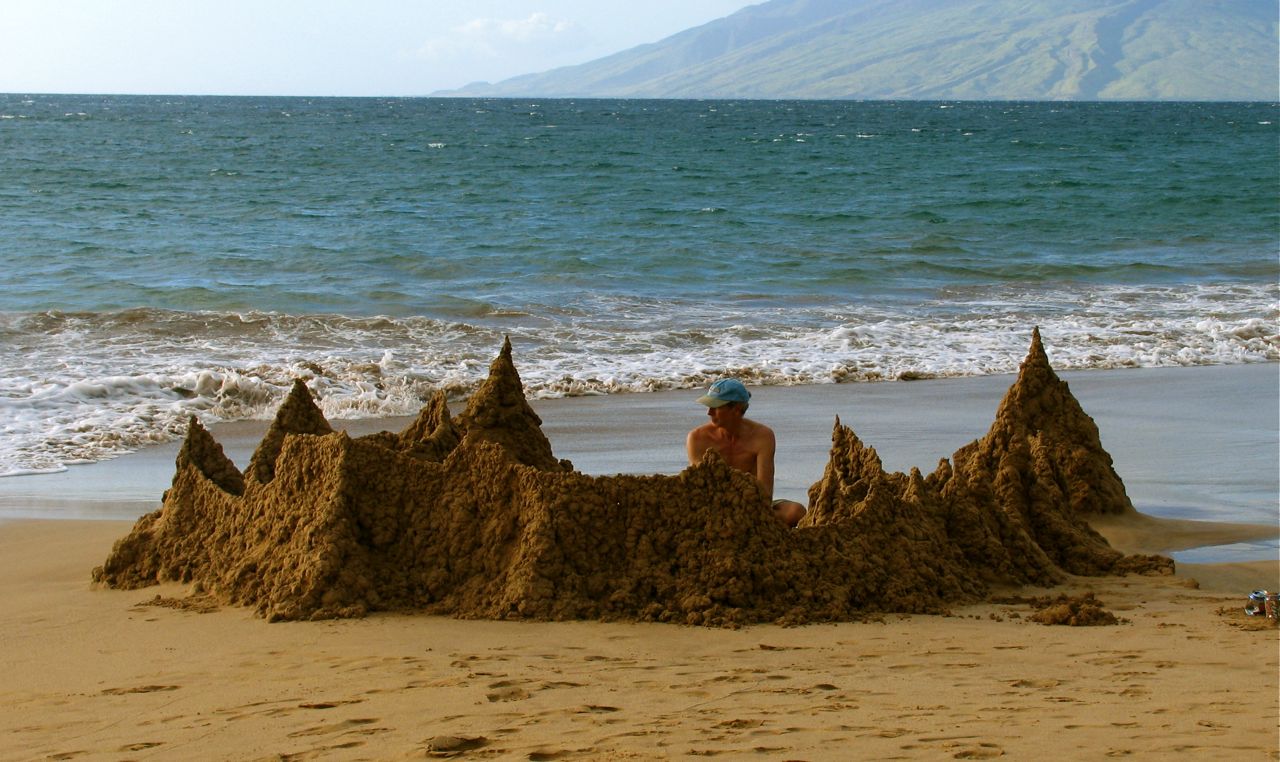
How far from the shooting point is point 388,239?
74.5 ft

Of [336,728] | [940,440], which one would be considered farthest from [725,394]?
[940,440]

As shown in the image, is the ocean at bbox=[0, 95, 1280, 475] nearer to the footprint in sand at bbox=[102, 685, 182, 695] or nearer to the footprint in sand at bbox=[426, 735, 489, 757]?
the footprint in sand at bbox=[102, 685, 182, 695]

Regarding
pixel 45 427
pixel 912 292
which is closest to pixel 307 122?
pixel 912 292

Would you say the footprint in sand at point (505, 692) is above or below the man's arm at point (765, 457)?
below

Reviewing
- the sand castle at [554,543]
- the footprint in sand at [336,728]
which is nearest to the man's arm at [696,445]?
the sand castle at [554,543]

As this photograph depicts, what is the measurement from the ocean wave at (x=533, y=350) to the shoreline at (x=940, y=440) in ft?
1.55

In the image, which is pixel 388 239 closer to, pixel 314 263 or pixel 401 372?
pixel 314 263

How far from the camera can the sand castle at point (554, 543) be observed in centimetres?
470

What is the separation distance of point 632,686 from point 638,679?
0.08 m

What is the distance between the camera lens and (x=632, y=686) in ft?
12.7

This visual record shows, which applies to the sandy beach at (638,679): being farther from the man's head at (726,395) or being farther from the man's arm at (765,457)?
the man's head at (726,395)

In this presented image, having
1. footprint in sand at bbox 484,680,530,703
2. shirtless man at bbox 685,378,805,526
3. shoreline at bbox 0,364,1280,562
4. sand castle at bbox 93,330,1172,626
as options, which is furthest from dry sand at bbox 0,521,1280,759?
shoreline at bbox 0,364,1280,562

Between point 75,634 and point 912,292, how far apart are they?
1458cm

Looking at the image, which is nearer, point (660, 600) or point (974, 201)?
point (660, 600)
